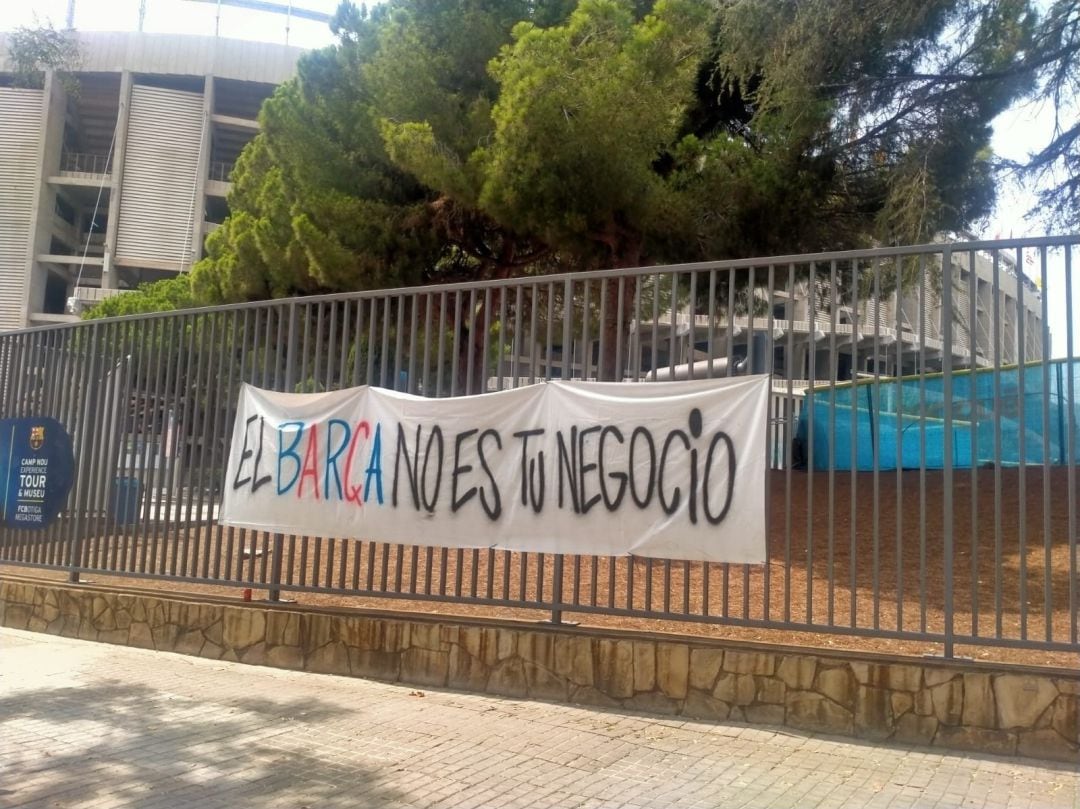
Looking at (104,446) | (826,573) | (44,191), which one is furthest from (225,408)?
(44,191)

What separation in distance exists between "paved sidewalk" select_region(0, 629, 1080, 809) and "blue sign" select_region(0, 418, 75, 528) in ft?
10.3

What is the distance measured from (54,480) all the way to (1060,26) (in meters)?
11.0

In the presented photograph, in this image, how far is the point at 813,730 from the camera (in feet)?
17.8

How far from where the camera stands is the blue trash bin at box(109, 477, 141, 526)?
8.72 metres

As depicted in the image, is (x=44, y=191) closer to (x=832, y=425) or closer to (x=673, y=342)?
(x=673, y=342)

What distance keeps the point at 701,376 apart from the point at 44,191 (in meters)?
44.9

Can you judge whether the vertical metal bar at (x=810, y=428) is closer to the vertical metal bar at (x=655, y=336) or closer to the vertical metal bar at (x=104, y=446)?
the vertical metal bar at (x=655, y=336)

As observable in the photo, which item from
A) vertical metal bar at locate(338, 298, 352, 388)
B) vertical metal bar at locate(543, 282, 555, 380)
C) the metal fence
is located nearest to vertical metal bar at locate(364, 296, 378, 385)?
the metal fence

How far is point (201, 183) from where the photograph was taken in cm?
4300

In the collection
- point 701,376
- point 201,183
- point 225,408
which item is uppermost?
point 201,183

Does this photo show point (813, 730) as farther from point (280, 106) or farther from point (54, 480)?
point (280, 106)

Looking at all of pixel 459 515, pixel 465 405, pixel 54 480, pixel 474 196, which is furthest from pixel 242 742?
pixel 474 196

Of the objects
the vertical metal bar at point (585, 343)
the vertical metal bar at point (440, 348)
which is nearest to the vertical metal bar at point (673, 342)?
the vertical metal bar at point (585, 343)

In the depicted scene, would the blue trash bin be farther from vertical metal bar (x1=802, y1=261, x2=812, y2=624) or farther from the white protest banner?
vertical metal bar (x1=802, y1=261, x2=812, y2=624)
